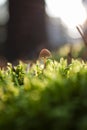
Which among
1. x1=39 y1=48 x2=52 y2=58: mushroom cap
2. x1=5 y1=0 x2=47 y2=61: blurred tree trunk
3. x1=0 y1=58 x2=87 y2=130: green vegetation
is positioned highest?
x1=5 y1=0 x2=47 y2=61: blurred tree trunk

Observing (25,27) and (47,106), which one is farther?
(25,27)

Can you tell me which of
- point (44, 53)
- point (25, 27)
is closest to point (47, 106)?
point (44, 53)

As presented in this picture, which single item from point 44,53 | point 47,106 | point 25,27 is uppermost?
point 25,27

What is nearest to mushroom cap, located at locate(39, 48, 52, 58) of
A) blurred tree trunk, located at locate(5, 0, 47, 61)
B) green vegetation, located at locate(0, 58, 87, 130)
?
green vegetation, located at locate(0, 58, 87, 130)

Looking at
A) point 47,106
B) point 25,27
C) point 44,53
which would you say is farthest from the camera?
point 25,27

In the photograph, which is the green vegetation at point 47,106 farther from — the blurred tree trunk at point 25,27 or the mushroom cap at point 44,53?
the blurred tree trunk at point 25,27

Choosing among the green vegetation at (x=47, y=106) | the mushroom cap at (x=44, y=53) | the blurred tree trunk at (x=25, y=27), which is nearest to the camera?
the green vegetation at (x=47, y=106)

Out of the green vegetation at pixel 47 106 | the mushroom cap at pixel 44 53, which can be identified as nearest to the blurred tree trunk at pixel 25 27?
the mushroom cap at pixel 44 53

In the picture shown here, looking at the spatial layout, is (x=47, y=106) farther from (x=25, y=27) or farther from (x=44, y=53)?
(x=25, y=27)

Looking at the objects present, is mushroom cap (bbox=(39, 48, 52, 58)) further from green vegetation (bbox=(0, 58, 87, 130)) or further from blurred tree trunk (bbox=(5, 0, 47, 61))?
blurred tree trunk (bbox=(5, 0, 47, 61))

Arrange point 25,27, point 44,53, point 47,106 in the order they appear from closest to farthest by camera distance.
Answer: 1. point 47,106
2. point 44,53
3. point 25,27
